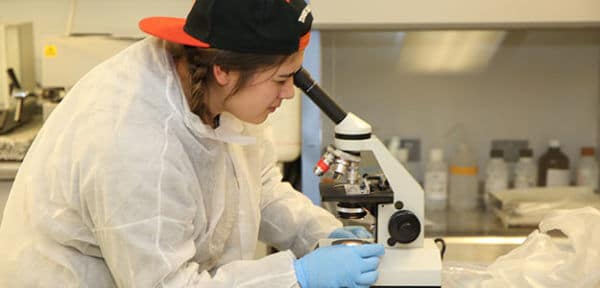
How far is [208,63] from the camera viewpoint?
1.19 m

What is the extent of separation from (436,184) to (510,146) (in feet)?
0.98

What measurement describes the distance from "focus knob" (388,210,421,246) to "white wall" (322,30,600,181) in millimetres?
1112

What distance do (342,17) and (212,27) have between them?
826 millimetres

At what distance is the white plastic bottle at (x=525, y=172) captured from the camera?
233 centimetres

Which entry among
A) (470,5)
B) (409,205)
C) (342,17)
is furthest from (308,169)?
(409,205)

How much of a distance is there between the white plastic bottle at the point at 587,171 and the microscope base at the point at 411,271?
1203 millimetres

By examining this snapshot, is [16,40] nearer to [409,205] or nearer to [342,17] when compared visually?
[342,17]

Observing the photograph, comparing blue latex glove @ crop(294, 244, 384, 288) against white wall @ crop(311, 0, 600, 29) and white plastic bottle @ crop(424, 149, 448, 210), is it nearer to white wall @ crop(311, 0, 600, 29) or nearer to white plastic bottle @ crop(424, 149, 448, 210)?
white wall @ crop(311, 0, 600, 29)

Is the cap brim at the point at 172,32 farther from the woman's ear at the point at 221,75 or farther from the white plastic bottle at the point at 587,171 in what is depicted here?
the white plastic bottle at the point at 587,171

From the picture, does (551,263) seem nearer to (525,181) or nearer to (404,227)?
(404,227)

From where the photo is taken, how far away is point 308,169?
2.06 metres

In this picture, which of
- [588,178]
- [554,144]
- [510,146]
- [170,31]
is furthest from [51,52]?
[588,178]

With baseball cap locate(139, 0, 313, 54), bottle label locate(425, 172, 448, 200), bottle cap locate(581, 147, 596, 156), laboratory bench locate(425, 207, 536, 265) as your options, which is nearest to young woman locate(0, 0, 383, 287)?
baseball cap locate(139, 0, 313, 54)

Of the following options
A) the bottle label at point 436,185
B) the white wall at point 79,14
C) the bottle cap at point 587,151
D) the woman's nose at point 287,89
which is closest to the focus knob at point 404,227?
the woman's nose at point 287,89
